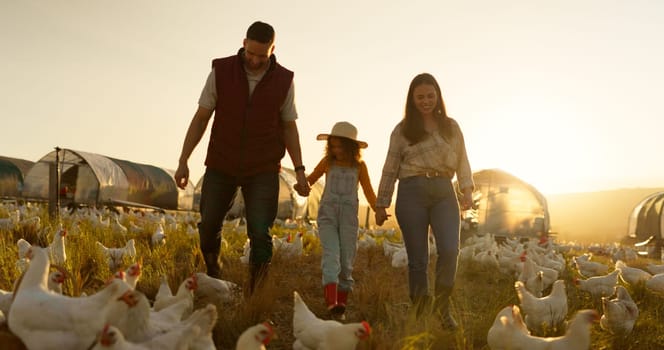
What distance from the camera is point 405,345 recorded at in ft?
10.0

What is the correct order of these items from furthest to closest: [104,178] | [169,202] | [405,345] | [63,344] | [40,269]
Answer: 1. [169,202]
2. [104,178]
3. [405,345]
4. [40,269]
5. [63,344]

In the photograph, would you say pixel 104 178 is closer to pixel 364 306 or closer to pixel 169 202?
pixel 169 202

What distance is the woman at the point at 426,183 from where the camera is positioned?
4414 millimetres

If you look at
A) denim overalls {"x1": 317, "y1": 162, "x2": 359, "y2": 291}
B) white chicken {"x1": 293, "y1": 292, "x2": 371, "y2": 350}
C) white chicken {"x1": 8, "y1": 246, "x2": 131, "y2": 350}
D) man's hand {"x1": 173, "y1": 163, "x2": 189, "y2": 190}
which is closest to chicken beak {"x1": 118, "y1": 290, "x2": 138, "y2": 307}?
white chicken {"x1": 8, "y1": 246, "x2": 131, "y2": 350}

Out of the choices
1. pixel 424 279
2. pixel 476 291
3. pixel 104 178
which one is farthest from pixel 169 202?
pixel 424 279

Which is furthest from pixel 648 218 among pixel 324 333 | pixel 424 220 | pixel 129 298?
pixel 129 298

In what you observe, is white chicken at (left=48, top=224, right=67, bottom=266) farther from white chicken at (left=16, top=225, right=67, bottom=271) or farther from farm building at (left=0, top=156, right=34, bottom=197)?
farm building at (left=0, top=156, right=34, bottom=197)

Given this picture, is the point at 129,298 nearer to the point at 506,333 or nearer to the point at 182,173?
the point at 182,173

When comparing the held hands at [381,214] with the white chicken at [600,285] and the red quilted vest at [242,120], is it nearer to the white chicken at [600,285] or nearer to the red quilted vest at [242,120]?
the red quilted vest at [242,120]

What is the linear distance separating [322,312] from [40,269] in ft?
8.23

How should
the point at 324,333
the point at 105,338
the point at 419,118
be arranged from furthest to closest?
the point at 419,118, the point at 324,333, the point at 105,338

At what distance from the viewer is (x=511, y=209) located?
74.6 ft

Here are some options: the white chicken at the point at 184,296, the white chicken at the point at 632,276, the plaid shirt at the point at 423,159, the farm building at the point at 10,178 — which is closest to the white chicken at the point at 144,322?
the white chicken at the point at 184,296

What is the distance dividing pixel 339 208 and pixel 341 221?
116mm
